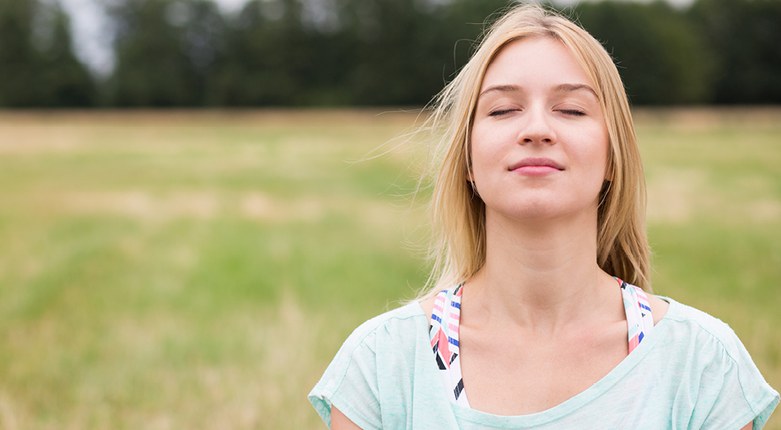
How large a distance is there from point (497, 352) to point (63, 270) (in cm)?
997

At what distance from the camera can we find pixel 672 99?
83000 mm

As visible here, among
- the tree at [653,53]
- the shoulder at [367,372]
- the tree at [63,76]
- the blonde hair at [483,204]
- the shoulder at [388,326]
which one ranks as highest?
the blonde hair at [483,204]

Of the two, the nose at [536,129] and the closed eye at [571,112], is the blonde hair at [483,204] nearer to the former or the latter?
the closed eye at [571,112]

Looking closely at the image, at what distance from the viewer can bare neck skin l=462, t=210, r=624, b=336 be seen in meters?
2.64

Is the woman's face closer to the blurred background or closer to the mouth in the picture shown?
the mouth

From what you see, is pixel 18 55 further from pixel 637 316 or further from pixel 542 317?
pixel 637 316

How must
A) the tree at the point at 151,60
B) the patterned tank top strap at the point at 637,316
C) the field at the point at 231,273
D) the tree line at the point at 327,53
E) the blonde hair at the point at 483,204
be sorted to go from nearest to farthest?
the patterned tank top strap at the point at 637,316 → the blonde hair at the point at 483,204 → the field at the point at 231,273 → the tree at the point at 151,60 → the tree line at the point at 327,53

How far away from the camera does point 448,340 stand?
2.58 metres

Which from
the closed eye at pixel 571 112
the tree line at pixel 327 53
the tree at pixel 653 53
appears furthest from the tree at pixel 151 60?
the closed eye at pixel 571 112

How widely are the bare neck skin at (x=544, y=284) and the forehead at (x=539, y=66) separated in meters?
0.37

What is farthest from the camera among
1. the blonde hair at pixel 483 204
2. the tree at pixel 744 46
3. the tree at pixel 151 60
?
the tree at pixel 744 46

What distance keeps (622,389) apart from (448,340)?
0.46m

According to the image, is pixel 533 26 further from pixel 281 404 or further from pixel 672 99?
pixel 672 99

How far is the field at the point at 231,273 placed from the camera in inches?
260
